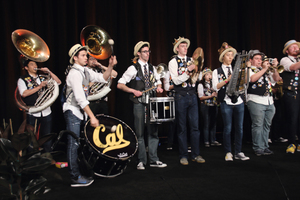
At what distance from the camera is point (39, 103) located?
4.00 meters

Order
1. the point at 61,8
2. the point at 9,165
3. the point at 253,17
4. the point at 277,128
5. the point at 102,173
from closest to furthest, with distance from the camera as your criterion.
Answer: the point at 9,165, the point at 102,173, the point at 61,8, the point at 277,128, the point at 253,17

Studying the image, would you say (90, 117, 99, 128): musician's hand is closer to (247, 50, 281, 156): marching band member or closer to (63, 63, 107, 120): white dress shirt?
(63, 63, 107, 120): white dress shirt

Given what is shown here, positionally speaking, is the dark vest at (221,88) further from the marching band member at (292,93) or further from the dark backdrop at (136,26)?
the dark backdrop at (136,26)

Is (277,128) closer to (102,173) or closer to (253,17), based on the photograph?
(253,17)

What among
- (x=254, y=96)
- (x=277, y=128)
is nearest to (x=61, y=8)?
(x=254, y=96)

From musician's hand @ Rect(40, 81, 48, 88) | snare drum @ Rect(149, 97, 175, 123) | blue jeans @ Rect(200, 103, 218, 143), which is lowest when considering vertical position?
blue jeans @ Rect(200, 103, 218, 143)

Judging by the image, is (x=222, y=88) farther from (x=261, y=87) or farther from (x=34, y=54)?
(x=34, y=54)

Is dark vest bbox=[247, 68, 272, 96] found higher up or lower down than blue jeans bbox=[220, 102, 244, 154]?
higher up

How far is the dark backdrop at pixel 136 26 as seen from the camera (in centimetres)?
488

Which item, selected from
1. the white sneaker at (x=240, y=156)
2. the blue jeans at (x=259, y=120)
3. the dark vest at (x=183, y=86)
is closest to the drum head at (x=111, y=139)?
the dark vest at (x=183, y=86)

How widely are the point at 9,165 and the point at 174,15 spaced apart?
19.6 feet

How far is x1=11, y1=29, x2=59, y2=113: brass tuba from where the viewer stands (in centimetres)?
366

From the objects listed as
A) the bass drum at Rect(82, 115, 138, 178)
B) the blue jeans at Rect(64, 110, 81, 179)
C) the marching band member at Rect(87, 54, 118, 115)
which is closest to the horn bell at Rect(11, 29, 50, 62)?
the marching band member at Rect(87, 54, 118, 115)

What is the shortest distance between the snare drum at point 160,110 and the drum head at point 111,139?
0.48 metres
